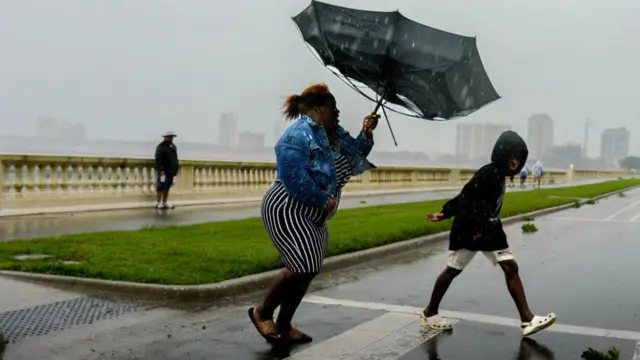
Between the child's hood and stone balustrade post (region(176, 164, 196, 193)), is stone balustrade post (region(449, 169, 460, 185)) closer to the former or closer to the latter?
stone balustrade post (region(176, 164, 196, 193))

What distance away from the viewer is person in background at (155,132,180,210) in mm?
19047

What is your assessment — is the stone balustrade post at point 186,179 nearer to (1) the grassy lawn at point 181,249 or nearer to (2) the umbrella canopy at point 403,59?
(1) the grassy lawn at point 181,249

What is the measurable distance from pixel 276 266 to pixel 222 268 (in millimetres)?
739

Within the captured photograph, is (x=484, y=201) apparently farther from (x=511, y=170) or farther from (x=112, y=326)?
(x=112, y=326)

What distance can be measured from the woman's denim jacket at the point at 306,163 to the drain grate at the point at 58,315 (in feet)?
8.15

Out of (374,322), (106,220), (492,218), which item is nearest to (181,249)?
(374,322)

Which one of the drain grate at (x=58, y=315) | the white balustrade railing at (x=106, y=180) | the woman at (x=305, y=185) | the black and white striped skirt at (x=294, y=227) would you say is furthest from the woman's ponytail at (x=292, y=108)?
the white balustrade railing at (x=106, y=180)

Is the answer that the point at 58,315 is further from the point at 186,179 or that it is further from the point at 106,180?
the point at 186,179

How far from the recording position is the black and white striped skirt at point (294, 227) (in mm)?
5516

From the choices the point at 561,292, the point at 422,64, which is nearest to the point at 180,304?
the point at 422,64

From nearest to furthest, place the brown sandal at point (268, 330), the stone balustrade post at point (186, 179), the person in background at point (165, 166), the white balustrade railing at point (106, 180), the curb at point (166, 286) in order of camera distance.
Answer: the brown sandal at point (268, 330) → the curb at point (166, 286) → the white balustrade railing at point (106, 180) → the person in background at point (165, 166) → the stone balustrade post at point (186, 179)

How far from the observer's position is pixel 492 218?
21.2 ft

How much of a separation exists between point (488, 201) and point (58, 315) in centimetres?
394

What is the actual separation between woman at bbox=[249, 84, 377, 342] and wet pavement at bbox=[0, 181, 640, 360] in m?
0.55
